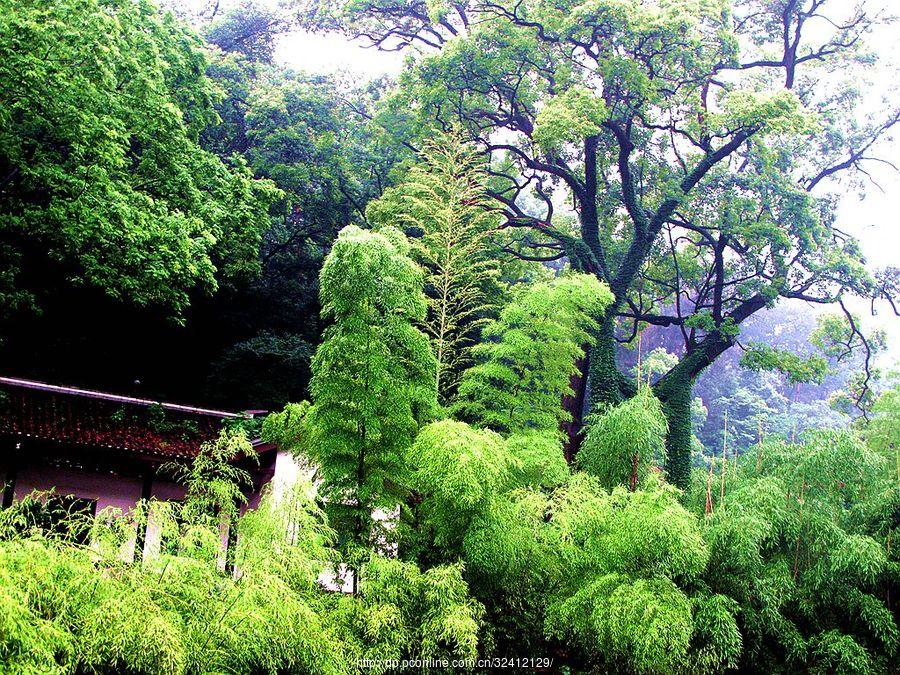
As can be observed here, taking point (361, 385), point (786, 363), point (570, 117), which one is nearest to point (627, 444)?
point (361, 385)

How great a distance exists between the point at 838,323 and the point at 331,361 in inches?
470

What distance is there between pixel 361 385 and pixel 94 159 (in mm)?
4982

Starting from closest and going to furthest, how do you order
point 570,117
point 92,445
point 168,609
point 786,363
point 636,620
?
point 168,609 < point 636,620 < point 92,445 < point 570,117 < point 786,363

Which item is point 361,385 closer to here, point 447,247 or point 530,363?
point 530,363

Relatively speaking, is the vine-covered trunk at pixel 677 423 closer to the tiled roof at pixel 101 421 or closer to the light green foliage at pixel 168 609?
the tiled roof at pixel 101 421

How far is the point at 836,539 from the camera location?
7711mm

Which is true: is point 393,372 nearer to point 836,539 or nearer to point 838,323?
point 836,539

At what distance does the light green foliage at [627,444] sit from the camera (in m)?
8.45

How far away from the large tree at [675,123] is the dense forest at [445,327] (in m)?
0.07

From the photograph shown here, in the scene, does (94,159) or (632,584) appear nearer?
(632,584)

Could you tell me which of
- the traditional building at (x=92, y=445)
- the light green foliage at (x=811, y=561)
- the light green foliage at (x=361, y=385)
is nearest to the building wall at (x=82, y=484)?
the traditional building at (x=92, y=445)

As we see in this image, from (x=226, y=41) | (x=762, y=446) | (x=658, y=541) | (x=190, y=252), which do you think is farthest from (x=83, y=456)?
(x=226, y=41)

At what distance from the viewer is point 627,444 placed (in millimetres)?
8531

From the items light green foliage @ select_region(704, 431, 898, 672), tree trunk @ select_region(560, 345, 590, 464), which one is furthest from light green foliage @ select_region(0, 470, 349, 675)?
tree trunk @ select_region(560, 345, 590, 464)
